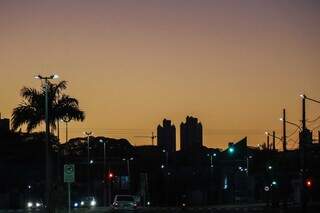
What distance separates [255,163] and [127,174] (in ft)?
77.5

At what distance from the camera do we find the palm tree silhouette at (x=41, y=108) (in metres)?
58.7

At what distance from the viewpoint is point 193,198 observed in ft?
422

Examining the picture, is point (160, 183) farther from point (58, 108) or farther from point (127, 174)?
point (58, 108)

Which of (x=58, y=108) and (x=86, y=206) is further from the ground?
(x=58, y=108)

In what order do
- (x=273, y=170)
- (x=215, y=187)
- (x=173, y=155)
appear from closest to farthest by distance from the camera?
(x=273, y=170)
(x=215, y=187)
(x=173, y=155)

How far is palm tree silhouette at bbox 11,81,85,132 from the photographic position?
2309 inches

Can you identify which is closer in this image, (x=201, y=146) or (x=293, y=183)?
(x=293, y=183)

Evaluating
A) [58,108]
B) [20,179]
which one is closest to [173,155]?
[20,179]

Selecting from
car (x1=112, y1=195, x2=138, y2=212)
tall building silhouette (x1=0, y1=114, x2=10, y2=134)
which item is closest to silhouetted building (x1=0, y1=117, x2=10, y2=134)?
tall building silhouette (x1=0, y1=114, x2=10, y2=134)

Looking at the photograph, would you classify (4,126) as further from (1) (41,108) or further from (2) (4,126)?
(1) (41,108)

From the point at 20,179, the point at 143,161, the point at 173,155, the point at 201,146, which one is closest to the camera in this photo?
the point at 20,179

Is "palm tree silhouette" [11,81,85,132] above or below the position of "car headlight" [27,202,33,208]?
above

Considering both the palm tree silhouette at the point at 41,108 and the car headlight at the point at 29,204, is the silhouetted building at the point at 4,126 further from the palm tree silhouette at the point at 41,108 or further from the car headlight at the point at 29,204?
the palm tree silhouette at the point at 41,108

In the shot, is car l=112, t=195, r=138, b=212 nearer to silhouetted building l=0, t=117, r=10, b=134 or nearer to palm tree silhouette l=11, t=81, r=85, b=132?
palm tree silhouette l=11, t=81, r=85, b=132
